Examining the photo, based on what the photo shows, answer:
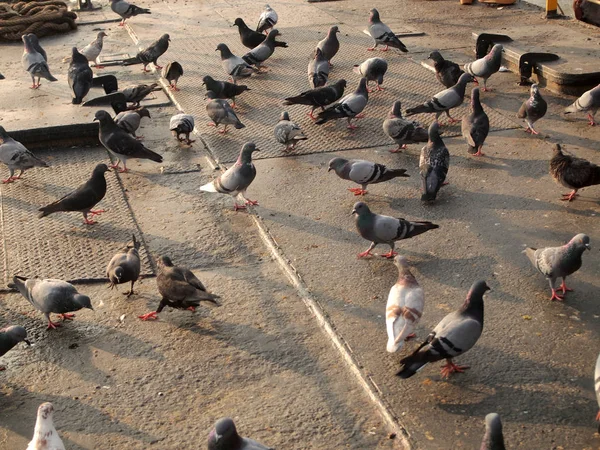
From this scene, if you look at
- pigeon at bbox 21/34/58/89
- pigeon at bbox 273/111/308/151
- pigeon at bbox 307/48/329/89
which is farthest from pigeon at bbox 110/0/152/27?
pigeon at bbox 273/111/308/151

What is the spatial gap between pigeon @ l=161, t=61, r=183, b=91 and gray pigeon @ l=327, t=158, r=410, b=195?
13.6ft

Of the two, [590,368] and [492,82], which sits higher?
[590,368]

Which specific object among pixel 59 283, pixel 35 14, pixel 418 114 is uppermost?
pixel 59 283

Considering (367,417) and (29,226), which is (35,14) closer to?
(29,226)

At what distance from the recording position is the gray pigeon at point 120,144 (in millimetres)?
8547

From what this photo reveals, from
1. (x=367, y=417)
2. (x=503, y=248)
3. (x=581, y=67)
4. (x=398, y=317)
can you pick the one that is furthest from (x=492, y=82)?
(x=367, y=417)

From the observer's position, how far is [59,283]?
5809 mm

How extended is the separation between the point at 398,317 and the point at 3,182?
16.8 feet

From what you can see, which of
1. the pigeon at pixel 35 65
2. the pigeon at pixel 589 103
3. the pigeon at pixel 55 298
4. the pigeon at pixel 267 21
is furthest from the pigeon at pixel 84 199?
the pigeon at pixel 267 21

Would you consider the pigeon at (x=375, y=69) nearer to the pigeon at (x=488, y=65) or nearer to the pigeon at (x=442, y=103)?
the pigeon at (x=488, y=65)

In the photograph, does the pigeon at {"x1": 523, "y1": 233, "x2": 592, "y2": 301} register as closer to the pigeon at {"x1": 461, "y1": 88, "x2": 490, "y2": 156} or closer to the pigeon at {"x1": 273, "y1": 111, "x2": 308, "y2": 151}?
the pigeon at {"x1": 461, "y1": 88, "x2": 490, "y2": 156}

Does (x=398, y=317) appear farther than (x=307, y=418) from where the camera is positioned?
Yes

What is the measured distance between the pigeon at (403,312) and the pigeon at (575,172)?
8.37 feet

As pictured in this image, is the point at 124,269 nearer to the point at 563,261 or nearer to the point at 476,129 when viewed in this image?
the point at 563,261
